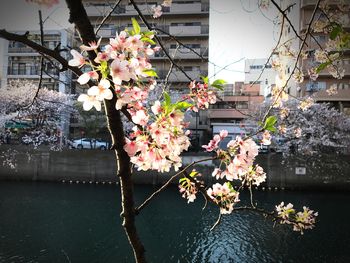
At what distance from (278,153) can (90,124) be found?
11.8 metres

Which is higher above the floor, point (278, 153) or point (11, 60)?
point (11, 60)

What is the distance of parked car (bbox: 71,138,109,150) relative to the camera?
1022 inches

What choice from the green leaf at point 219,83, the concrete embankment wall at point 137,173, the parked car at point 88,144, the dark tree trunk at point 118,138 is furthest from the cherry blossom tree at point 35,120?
the dark tree trunk at point 118,138

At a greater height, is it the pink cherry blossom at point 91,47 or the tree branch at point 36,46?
the tree branch at point 36,46

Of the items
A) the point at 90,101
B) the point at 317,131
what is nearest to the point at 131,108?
the point at 90,101

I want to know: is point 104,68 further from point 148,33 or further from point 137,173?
point 137,173

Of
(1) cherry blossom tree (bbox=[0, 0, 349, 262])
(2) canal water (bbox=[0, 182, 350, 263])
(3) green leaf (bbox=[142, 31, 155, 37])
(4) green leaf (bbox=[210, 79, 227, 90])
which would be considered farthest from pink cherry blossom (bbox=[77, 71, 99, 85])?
(2) canal water (bbox=[0, 182, 350, 263])

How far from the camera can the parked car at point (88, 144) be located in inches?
1022

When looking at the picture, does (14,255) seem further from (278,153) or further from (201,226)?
(278,153)

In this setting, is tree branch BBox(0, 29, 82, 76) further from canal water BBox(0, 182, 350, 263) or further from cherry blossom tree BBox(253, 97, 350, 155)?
cherry blossom tree BBox(253, 97, 350, 155)

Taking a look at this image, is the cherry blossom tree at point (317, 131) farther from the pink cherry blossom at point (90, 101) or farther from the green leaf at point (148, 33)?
the pink cherry blossom at point (90, 101)

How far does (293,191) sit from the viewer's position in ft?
64.2

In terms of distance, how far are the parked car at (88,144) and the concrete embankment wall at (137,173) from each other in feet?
14.8

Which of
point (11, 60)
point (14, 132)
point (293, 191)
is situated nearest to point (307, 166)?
point (293, 191)
